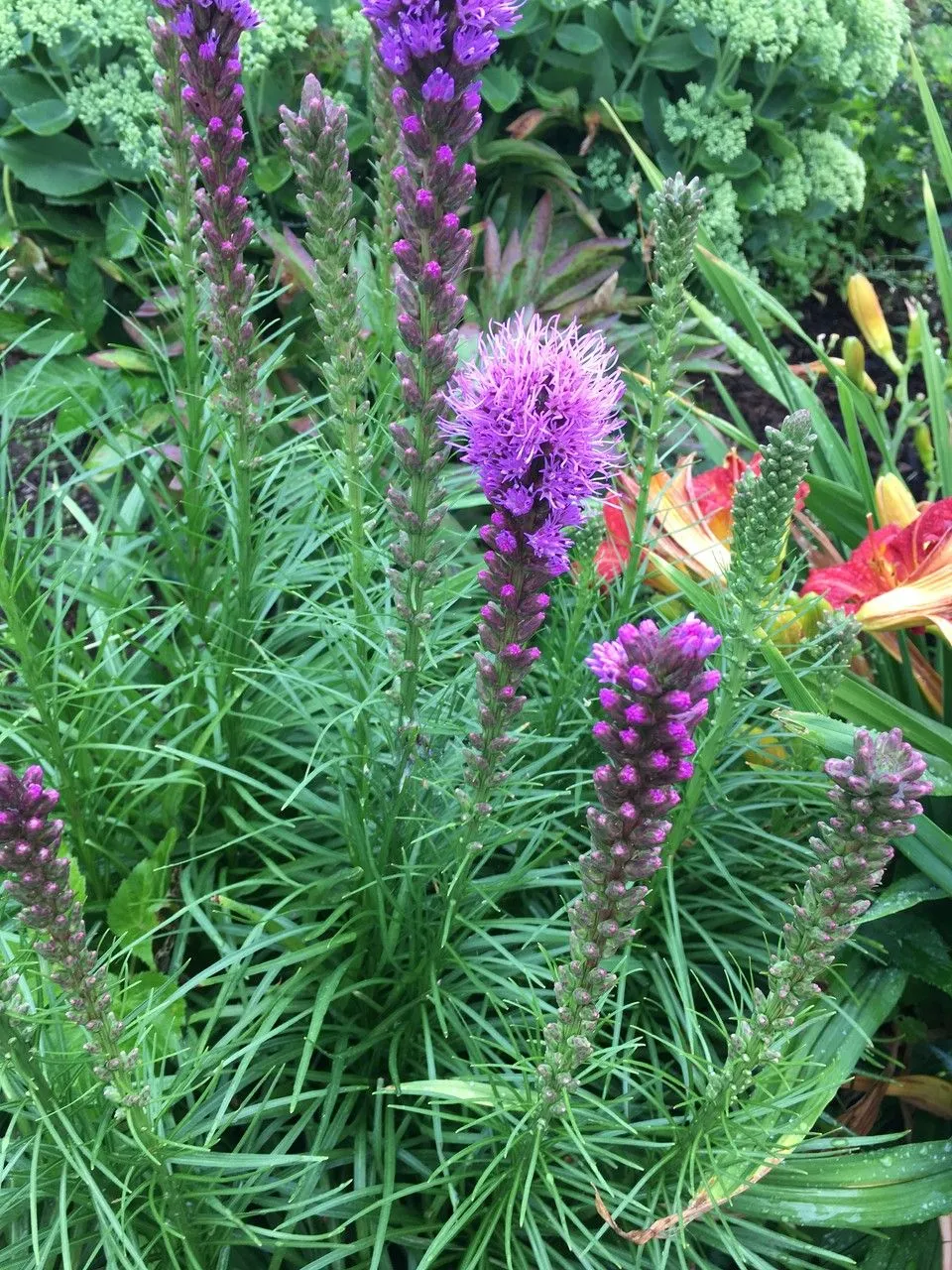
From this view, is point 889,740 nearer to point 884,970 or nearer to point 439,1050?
point 439,1050

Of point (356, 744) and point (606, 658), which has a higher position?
point (606, 658)

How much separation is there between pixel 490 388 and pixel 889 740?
676 mm

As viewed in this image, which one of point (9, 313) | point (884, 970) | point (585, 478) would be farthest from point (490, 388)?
point (9, 313)

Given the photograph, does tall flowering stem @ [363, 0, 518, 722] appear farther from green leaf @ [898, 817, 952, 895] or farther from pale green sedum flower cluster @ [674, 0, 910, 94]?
pale green sedum flower cluster @ [674, 0, 910, 94]

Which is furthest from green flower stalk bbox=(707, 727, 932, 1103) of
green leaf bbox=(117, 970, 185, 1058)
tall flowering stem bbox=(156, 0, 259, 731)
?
tall flowering stem bbox=(156, 0, 259, 731)

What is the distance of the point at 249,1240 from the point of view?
166 cm

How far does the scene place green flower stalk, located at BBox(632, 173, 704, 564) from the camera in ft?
5.78

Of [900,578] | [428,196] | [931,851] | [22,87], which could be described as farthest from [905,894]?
[22,87]

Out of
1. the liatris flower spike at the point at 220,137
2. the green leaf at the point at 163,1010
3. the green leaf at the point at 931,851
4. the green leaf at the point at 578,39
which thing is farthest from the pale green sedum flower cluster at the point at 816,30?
the green leaf at the point at 163,1010

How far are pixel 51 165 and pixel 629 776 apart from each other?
12.4 feet

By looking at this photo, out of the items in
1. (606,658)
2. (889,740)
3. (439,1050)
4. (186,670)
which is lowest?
(439,1050)

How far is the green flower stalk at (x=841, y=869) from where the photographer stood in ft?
3.94

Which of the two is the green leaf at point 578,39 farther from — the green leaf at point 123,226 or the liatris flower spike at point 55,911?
the liatris flower spike at point 55,911

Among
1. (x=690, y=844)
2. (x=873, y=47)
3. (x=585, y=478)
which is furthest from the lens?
(x=873, y=47)
